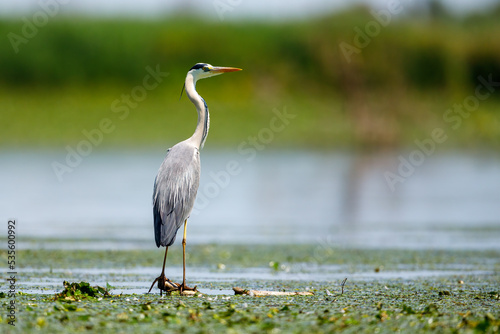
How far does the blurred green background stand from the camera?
1276 inches

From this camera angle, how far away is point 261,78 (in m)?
40.5

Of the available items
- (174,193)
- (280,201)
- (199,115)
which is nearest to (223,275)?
(174,193)

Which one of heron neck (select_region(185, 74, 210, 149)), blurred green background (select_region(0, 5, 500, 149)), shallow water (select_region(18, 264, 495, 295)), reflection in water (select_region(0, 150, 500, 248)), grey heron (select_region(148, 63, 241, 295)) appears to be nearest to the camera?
grey heron (select_region(148, 63, 241, 295))

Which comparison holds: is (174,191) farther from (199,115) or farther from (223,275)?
(223,275)

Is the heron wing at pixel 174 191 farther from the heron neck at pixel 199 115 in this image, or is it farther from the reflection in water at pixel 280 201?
the reflection in water at pixel 280 201

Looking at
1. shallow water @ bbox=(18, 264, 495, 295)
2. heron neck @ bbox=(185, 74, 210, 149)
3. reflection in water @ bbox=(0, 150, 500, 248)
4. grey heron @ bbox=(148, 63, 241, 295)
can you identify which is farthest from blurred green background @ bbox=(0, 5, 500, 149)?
grey heron @ bbox=(148, 63, 241, 295)

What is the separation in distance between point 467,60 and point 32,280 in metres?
33.2

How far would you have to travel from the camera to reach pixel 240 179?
73.8 feet

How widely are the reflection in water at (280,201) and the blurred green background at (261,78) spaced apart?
4.18 metres

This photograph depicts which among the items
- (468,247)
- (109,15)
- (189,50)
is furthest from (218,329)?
(109,15)

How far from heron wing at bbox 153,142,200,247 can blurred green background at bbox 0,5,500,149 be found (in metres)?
21.9

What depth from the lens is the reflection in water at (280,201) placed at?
13086 millimetres

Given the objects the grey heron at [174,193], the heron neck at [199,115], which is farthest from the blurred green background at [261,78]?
the grey heron at [174,193]

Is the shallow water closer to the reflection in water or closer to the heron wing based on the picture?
the heron wing
